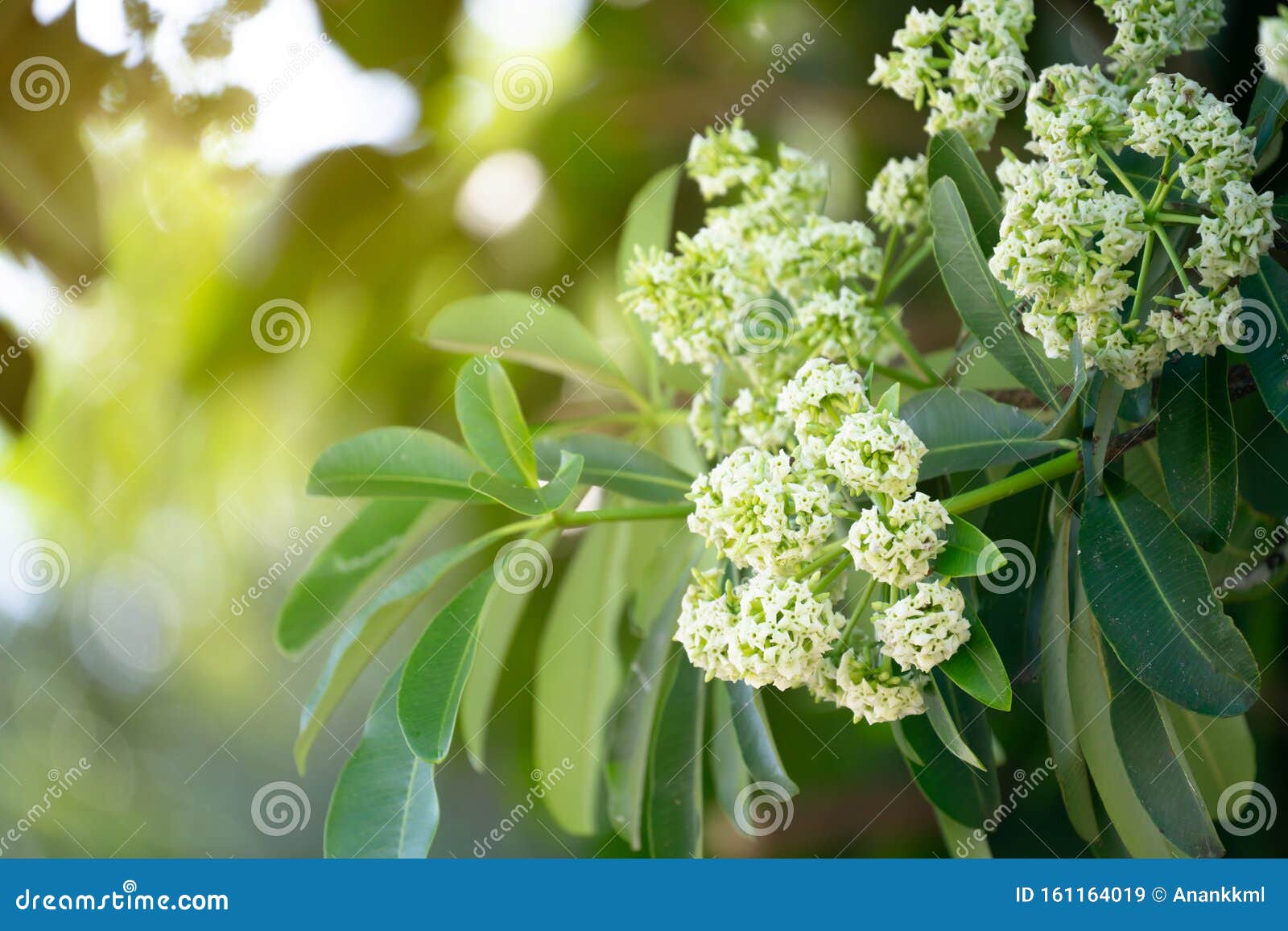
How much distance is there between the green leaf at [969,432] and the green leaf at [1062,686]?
9cm

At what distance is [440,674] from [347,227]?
1064 millimetres

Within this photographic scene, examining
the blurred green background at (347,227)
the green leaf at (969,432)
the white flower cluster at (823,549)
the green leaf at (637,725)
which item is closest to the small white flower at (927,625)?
the white flower cluster at (823,549)

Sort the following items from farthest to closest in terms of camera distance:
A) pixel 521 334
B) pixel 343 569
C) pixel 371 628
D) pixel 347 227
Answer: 1. pixel 347 227
2. pixel 521 334
3. pixel 343 569
4. pixel 371 628

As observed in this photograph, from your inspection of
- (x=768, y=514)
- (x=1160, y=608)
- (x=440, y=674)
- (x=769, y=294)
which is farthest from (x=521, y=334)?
(x=1160, y=608)

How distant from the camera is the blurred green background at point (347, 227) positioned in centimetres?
148

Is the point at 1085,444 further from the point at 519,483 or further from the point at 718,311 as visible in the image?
the point at 519,483

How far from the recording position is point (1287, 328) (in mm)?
630

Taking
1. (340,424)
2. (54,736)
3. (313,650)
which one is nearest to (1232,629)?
(340,424)

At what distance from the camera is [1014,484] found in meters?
0.64

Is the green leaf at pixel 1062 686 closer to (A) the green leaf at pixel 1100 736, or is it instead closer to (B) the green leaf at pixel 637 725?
(A) the green leaf at pixel 1100 736

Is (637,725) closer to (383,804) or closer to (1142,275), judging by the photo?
(383,804)

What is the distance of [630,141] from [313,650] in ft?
3.41

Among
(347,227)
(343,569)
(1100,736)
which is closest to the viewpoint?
(1100,736)

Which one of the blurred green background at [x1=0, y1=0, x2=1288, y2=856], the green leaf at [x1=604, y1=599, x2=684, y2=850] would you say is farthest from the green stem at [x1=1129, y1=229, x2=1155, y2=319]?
the blurred green background at [x1=0, y1=0, x2=1288, y2=856]
